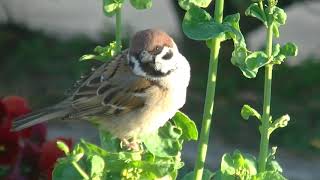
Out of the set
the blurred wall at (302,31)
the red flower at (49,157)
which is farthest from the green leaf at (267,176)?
the blurred wall at (302,31)

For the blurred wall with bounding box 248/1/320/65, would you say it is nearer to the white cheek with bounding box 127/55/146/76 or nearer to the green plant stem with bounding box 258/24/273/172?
the white cheek with bounding box 127/55/146/76

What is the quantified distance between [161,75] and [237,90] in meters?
4.53

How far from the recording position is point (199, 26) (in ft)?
6.16

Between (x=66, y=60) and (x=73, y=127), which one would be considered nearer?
(x=73, y=127)

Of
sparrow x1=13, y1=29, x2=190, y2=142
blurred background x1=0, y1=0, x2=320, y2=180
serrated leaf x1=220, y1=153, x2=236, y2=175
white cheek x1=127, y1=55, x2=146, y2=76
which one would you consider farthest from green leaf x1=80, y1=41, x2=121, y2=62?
blurred background x1=0, y1=0, x2=320, y2=180

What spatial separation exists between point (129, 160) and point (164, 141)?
27 cm

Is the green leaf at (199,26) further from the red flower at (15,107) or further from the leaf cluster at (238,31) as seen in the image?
the red flower at (15,107)

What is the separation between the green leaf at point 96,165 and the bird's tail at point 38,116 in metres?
0.81

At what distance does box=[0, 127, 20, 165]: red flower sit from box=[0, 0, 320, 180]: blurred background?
3.31 m

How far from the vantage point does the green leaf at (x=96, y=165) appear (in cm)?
170

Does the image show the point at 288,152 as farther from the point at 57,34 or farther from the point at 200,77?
the point at 57,34

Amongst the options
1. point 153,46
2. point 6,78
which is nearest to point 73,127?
point 6,78

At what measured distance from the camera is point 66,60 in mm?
7500

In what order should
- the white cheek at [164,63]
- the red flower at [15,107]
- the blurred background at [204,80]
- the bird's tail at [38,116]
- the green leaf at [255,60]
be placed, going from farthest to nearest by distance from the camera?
the blurred background at [204,80] < the red flower at [15,107] < the bird's tail at [38,116] < the white cheek at [164,63] < the green leaf at [255,60]
